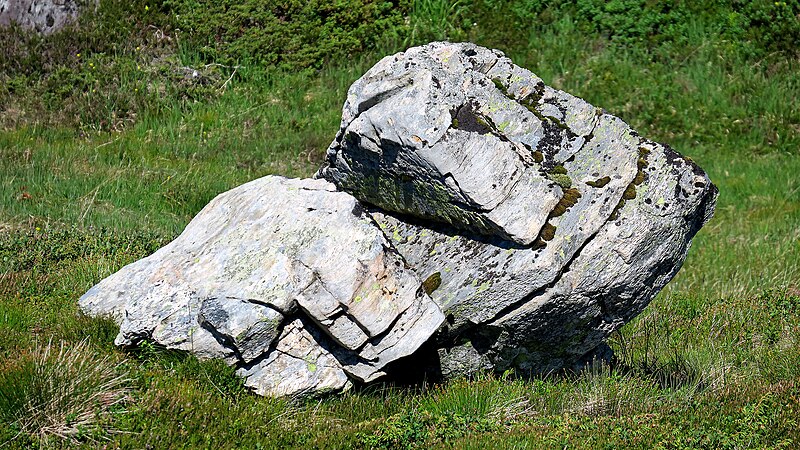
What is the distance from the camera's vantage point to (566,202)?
23.1ft

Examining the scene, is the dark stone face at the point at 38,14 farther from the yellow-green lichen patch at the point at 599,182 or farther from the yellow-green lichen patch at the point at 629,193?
the yellow-green lichen patch at the point at 629,193

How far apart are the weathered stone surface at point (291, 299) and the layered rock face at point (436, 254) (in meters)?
0.01

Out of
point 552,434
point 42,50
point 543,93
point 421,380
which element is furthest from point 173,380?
point 42,50

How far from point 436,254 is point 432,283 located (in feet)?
0.89

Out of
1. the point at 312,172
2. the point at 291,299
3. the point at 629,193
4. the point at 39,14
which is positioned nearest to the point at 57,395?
the point at 291,299

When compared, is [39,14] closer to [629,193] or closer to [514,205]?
[514,205]

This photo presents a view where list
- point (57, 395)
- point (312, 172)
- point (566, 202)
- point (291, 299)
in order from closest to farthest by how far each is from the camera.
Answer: point (57, 395), point (291, 299), point (566, 202), point (312, 172)

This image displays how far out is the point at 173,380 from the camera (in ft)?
21.8

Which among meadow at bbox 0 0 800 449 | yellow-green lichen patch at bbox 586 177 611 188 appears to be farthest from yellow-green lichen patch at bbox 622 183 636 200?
meadow at bbox 0 0 800 449

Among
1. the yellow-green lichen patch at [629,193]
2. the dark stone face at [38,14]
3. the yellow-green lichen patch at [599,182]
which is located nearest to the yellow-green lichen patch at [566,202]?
the yellow-green lichen patch at [599,182]

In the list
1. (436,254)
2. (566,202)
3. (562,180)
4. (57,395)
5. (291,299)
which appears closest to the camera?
(57,395)

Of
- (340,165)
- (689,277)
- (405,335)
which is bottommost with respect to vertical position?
(689,277)

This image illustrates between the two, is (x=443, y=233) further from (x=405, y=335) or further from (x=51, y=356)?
(x=51, y=356)

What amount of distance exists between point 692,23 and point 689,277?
27.9ft
